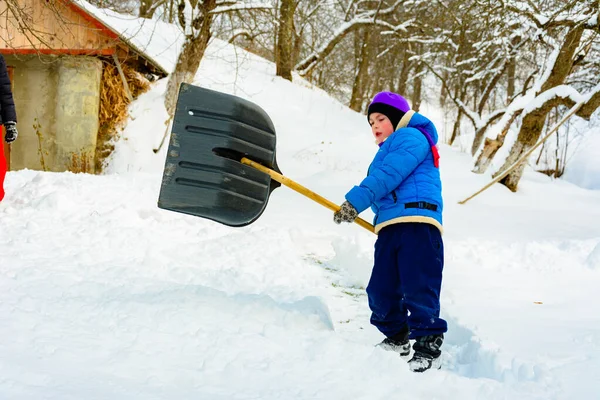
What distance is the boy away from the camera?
2670mm

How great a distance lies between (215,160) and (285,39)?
1035 centimetres

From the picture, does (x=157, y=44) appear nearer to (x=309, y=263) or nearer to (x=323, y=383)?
(x=309, y=263)

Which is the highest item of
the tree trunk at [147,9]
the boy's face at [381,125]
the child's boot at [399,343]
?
the tree trunk at [147,9]

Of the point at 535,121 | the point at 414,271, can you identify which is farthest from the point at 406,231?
the point at 535,121

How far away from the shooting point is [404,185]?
279 cm

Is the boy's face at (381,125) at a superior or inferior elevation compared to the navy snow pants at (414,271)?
superior

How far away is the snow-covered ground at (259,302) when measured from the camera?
6.91 feet

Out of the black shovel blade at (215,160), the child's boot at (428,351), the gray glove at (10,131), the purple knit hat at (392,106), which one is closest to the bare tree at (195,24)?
the gray glove at (10,131)

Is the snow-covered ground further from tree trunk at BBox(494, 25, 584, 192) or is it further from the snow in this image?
the snow

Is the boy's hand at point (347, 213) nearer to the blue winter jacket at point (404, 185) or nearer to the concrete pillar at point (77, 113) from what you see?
the blue winter jacket at point (404, 185)

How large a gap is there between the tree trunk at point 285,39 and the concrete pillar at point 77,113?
165 inches

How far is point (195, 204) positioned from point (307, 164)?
680 centimetres

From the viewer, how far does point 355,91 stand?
671 inches

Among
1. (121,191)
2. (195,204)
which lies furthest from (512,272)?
(121,191)
